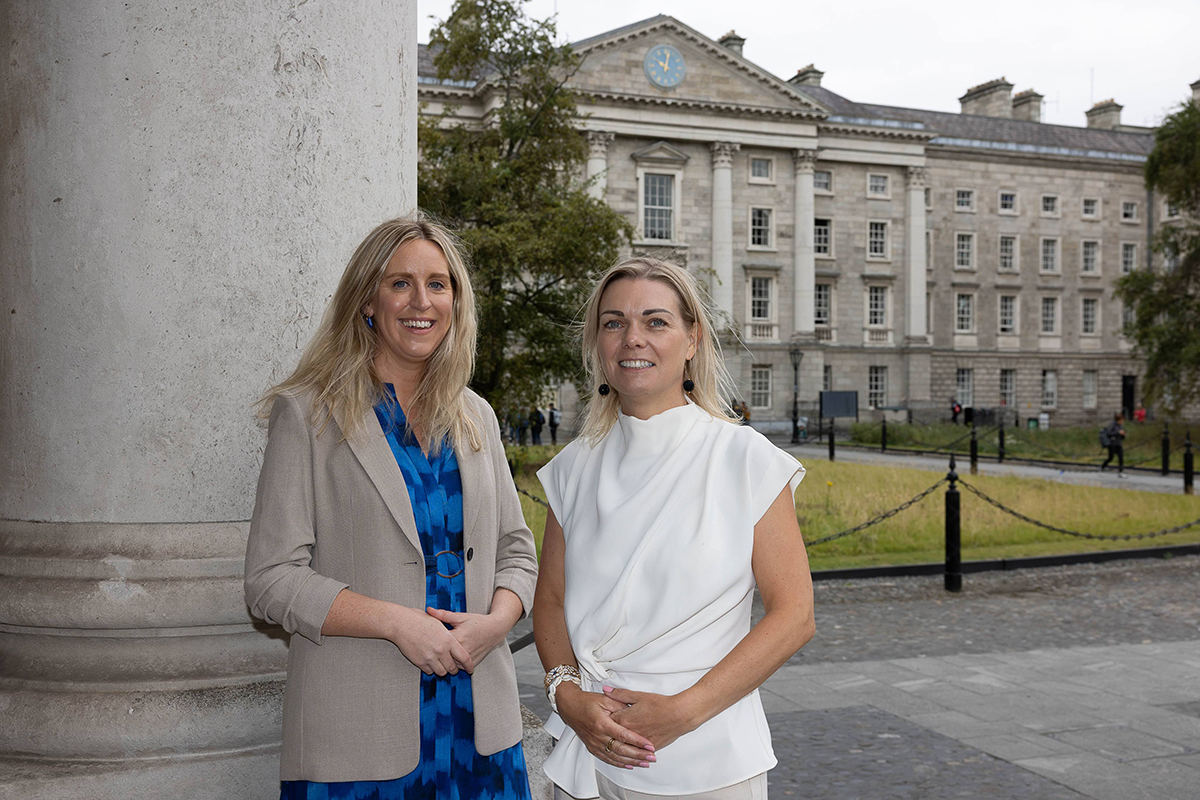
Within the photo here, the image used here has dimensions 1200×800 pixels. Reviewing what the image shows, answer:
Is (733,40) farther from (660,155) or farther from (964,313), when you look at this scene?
(964,313)

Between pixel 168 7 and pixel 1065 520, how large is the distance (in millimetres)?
14211

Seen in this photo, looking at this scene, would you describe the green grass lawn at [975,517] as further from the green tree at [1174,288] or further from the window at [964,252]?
the window at [964,252]

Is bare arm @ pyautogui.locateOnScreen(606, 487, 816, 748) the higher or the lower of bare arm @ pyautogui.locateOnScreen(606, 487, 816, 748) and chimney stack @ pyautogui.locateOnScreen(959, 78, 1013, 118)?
the lower

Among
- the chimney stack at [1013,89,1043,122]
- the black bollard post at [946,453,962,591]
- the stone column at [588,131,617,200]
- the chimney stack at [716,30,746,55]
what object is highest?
the chimney stack at [716,30,746,55]

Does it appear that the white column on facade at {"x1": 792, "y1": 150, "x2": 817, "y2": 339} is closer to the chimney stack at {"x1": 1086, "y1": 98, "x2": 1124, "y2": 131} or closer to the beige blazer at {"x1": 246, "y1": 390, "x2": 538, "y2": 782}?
the chimney stack at {"x1": 1086, "y1": 98, "x2": 1124, "y2": 131}

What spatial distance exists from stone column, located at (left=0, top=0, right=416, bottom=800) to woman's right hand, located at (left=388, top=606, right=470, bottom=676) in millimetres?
837

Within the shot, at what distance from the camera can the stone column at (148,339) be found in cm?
279

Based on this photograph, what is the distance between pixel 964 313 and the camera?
55.9 meters

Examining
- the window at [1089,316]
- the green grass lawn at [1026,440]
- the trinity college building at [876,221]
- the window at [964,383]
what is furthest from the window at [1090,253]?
the green grass lawn at [1026,440]

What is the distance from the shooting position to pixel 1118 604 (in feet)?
31.1

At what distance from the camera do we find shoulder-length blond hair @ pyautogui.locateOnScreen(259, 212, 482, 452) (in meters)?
2.37

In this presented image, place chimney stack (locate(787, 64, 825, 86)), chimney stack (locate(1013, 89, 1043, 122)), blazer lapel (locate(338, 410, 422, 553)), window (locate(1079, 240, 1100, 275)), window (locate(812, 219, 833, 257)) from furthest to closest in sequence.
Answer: chimney stack (locate(1013, 89, 1043, 122)), window (locate(1079, 240, 1100, 275)), chimney stack (locate(787, 64, 825, 86)), window (locate(812, 219, 833, 257)), blazer lapel (locate(338, 410, 422, 553))

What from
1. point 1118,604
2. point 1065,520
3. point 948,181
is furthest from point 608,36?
point 1118,604

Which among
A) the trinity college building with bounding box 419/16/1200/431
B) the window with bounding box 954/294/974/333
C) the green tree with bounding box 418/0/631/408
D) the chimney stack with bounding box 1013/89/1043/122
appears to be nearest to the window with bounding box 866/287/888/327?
the trinity college building with bounding box 419/16/1200/431
